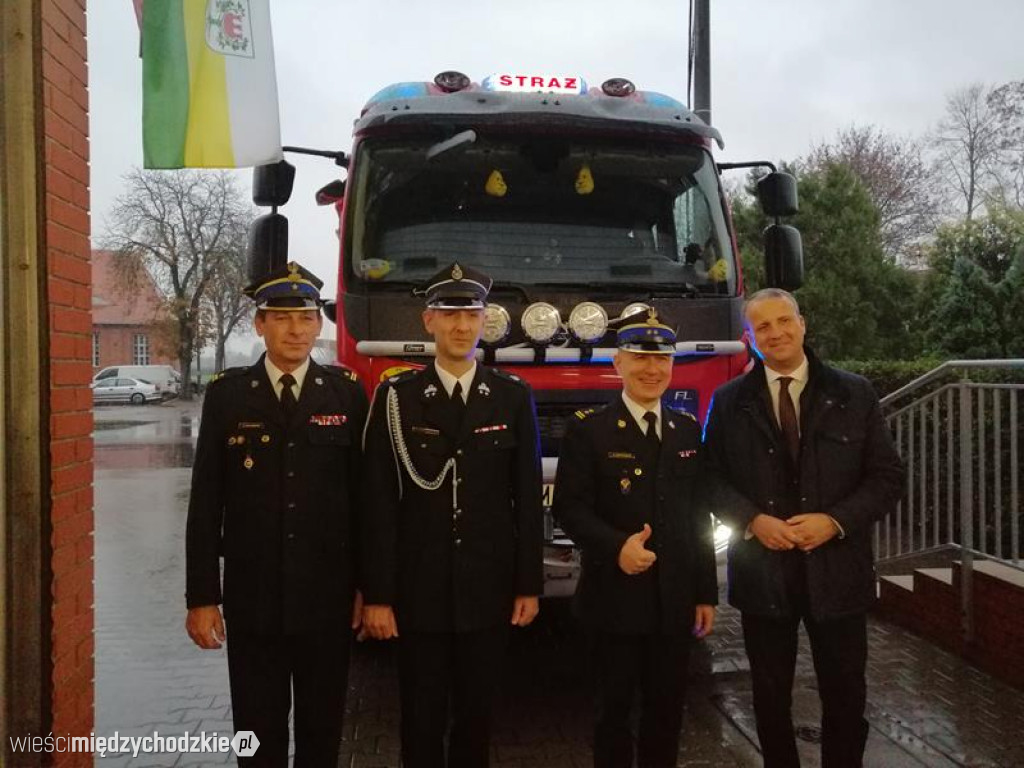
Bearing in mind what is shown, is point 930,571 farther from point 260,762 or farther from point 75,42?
point 75,42

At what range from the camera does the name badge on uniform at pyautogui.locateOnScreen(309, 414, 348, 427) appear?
2946 mm

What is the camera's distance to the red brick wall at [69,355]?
111 inches

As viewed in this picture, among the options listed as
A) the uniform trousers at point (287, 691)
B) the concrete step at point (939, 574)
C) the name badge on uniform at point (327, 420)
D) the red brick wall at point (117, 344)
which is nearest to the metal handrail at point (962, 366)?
the concrete step at point (939, 574)

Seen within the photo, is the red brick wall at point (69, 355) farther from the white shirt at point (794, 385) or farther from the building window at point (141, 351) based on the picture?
the building window at point (141, 351)

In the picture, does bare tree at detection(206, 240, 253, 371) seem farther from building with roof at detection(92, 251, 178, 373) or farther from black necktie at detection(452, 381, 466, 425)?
black necktie at detection(452, 381, 466, 425)

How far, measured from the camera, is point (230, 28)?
3398 millimetres

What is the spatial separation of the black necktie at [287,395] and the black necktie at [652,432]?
1262mm

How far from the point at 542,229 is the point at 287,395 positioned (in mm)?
2131

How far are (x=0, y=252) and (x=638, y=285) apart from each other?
2.99 metres

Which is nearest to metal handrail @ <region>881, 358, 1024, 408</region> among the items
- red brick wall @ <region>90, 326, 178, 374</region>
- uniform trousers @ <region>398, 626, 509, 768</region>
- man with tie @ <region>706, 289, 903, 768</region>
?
man with tie @ <region>706, 289, 903, 768</region>

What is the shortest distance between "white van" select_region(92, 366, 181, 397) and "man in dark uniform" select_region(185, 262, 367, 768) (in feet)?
160

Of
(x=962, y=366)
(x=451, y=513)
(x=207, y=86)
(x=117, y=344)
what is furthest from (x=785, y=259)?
(x=117, y=344)

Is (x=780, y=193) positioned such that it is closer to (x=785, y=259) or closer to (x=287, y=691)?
(x=785, y=259)

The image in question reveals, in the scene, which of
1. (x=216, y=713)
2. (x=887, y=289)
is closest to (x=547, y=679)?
(x=216, y=713)
